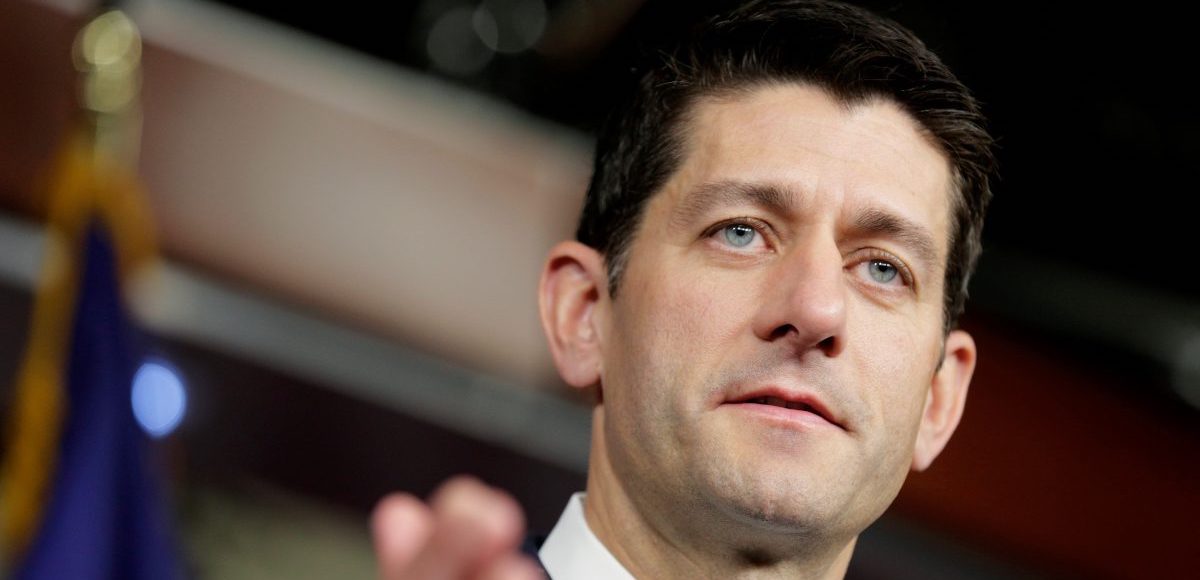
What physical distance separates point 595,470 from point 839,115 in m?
0.27

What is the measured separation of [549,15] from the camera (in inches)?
83.2

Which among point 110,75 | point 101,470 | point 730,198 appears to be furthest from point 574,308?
point 110,75

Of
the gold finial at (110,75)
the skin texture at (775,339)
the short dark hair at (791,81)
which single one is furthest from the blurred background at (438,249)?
the skin texture at (775,339)

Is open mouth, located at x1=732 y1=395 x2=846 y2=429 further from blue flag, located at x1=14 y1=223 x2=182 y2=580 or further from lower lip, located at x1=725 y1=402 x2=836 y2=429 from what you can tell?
blue flag, located at x1=14 y1=223 x2=182 y2=580

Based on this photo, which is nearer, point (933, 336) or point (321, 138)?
point (933, 336)

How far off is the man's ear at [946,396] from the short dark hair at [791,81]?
24 millimetres

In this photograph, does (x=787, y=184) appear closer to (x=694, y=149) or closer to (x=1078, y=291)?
(x=694, y=149)

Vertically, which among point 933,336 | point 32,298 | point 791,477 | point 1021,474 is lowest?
point 791,477

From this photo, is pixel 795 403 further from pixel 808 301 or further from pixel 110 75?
pixel 110 75

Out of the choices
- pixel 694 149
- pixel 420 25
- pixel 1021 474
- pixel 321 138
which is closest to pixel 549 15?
pixel 420 25

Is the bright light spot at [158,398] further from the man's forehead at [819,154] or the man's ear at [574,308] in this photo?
the man's forehead at [819,154]

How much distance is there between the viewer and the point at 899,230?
32.4 inches

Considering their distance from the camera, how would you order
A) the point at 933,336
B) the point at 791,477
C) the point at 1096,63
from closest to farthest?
the point at 791,477 → the point at 933,336 → the point at 1096,63

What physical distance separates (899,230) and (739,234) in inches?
3.6
